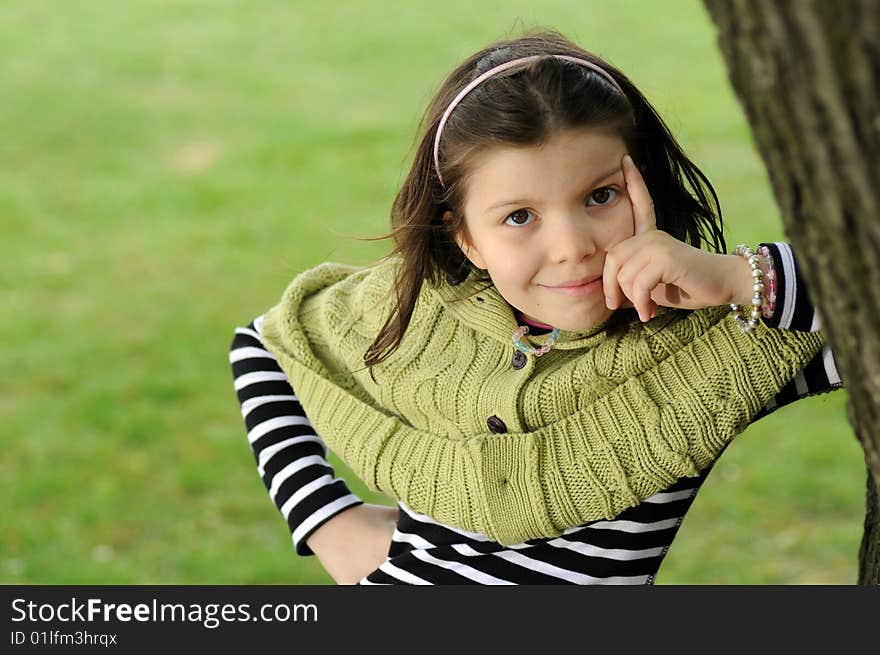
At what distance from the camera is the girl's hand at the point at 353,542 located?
2.31m

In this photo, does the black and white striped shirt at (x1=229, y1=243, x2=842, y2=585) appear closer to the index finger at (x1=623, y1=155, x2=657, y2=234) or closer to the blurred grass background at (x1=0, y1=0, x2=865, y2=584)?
the index finger at (x1=623, y1=155, x2=657, y2=234)

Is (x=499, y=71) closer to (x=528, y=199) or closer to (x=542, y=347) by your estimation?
(x=528, y=199)

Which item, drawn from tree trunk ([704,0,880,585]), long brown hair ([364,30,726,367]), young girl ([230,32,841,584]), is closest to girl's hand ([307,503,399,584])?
young girl ([230,32,841,584])

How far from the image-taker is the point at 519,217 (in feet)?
6.28

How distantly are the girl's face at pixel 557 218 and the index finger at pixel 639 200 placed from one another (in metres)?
0.01

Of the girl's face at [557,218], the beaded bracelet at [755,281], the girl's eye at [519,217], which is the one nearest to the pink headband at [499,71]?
the girl's face at [557,218]

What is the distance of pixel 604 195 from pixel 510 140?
170 mm

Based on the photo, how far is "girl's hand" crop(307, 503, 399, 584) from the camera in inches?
91.1

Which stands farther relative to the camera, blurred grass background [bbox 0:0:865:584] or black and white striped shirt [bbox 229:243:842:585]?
blurred grass background [bbox 0:0:865:584]

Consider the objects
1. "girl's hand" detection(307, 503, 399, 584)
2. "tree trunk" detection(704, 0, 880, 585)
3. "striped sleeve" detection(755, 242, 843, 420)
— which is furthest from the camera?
"girl's hand" detection(307, 503, 399, 584)

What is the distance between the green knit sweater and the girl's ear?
7 centimetres

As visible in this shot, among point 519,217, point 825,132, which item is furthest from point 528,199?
point 825,132

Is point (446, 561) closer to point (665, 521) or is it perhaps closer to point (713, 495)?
point (665, 521)
